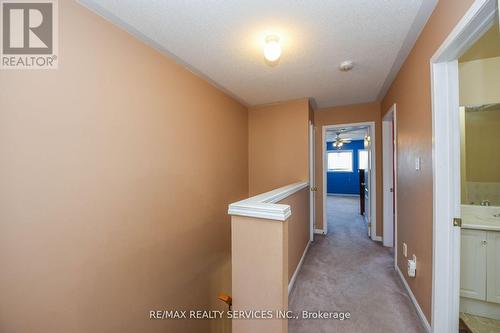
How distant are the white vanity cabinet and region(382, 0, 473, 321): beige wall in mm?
333

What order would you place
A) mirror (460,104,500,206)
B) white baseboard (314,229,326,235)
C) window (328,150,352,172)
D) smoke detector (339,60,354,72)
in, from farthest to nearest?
window (328,150,352,172) → white baseboard (314,229,326,235) → smoke detector (339,60,354,72) → mirror (460,104,500,206)

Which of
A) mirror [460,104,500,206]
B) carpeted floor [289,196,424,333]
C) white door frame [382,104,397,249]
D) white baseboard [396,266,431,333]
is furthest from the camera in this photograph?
white door frame [382,104,397,249]

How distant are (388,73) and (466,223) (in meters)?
1.73

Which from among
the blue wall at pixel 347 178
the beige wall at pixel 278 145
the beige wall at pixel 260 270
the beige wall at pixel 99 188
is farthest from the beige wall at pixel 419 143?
the blue wall at pixel 347 178

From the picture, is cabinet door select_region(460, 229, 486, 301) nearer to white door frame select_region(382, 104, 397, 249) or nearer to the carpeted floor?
the carpeted floor

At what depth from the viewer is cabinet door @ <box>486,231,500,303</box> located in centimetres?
160

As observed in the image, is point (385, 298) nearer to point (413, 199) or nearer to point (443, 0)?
point (413, 199)

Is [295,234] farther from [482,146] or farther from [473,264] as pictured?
[482,146]

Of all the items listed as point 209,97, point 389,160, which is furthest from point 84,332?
point 389,160

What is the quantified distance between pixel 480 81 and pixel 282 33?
183 cm

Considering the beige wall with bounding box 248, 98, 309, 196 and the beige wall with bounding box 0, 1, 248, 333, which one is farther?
the beige wall with bounding box 248, 98, 309, 196

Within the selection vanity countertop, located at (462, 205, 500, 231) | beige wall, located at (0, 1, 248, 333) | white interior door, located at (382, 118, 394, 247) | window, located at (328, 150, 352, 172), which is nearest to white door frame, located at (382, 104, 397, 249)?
white interior door, located at (382, 118, 394, 247)

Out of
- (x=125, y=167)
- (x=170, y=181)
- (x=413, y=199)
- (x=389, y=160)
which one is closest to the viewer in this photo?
(x=125, y=167)

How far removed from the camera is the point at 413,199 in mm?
1882
